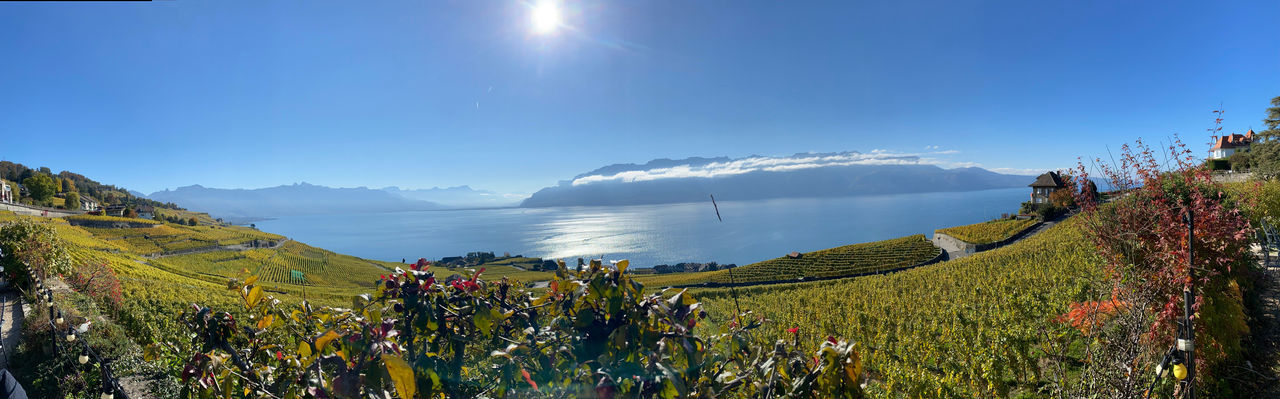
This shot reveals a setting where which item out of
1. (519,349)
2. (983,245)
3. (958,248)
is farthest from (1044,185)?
(519,349)

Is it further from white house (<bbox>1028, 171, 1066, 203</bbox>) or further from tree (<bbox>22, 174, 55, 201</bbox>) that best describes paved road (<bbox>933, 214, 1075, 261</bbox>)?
tree (<bbox>22, 174, 55, 201</bbox>)

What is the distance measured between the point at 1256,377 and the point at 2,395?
474 inches

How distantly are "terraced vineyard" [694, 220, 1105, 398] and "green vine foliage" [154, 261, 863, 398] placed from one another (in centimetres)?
43

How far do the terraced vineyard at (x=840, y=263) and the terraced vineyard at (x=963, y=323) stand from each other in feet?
48.3

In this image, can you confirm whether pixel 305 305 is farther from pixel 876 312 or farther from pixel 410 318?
pixel 876 312

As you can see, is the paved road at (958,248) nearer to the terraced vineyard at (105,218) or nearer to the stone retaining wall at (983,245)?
the stone retaining wall at (983,245)

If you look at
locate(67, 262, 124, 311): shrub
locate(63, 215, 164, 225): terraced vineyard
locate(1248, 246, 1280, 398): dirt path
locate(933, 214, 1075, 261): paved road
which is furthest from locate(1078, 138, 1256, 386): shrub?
locate(63, 215, 164, 225): terraced vineyard

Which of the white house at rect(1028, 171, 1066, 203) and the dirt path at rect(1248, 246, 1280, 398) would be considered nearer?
the dirt path at rect(1248, 246, 1280, 398)

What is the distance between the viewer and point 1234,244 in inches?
240

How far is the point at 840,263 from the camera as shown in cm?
3369

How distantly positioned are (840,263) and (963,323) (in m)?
26.9

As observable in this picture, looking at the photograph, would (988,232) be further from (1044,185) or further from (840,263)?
(1044,185)

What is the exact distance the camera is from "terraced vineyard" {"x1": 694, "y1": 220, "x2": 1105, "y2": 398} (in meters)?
5.30

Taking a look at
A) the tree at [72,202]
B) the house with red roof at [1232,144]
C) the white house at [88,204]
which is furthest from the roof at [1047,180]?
the white house at [88,204]
